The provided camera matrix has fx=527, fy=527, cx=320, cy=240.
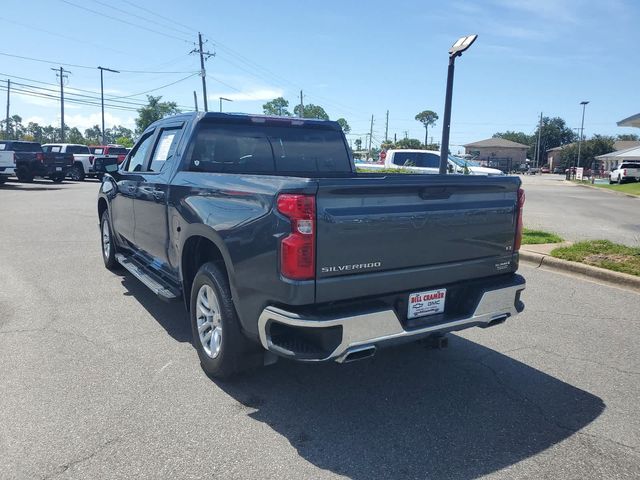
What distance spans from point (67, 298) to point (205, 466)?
3938mm

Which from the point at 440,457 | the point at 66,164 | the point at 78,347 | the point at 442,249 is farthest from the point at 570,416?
the point at 66,164

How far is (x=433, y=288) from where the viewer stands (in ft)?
11.8

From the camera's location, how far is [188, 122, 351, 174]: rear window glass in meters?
4.87

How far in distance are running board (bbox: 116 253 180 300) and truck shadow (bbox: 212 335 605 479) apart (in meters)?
1.14

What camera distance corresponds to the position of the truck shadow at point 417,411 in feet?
9.84

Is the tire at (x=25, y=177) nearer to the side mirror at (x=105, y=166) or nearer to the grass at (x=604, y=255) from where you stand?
the side mirror at (x=105, y=166)

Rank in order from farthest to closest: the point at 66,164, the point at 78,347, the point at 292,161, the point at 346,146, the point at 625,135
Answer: the point at 625,135, the point at 66,164, the point at 346,146, the point at 292,161, the point at 78,347

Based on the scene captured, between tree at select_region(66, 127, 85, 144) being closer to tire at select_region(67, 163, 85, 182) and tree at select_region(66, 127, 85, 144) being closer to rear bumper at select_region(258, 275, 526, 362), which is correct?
tire at select_region(67, 163, 85, 182)

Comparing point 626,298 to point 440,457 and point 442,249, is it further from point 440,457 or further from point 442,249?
point 440,457

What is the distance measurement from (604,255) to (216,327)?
6.57 m

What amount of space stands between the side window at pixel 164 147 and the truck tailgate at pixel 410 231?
7.85ft

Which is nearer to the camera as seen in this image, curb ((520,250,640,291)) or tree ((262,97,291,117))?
curb ((520,250,640,291))

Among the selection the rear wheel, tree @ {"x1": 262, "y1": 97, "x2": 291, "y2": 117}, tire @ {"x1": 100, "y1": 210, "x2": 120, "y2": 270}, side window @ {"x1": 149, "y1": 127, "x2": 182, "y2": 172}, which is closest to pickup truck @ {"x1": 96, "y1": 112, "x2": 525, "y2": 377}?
side window @ {"x1": 149, "y1": 127, "x2": 182, "y2": 172}

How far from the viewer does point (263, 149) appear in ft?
16.8
